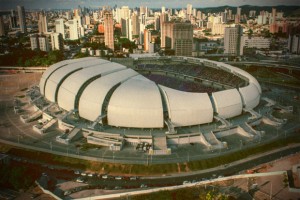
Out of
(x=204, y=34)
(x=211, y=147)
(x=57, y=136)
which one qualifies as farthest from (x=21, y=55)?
(x=204, y=34)

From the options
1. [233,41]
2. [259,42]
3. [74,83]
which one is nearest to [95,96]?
[74,83]

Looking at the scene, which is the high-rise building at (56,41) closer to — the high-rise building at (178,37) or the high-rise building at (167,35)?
the high-rise building at (178,37)

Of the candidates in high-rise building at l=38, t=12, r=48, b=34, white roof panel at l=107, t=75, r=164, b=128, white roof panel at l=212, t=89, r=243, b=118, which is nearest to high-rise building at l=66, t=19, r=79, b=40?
high-rise building at l=38, t=12, r=48, b=34

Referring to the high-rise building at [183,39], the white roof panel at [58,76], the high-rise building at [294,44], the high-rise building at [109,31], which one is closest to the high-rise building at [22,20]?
the high-rise building at [109,31]

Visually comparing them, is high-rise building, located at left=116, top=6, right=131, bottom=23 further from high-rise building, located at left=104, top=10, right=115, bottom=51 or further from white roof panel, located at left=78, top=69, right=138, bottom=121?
white roof panel, located at left=78, top=69, right=138, bottom=121

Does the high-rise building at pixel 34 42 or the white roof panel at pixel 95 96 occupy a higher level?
the high-rise building at pixel 34 42

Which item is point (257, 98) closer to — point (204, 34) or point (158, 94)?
point (158, 94)
